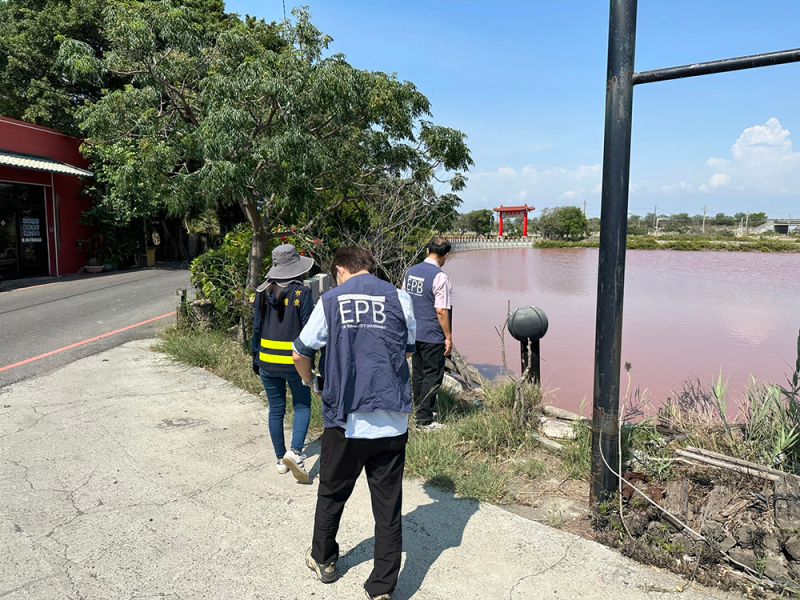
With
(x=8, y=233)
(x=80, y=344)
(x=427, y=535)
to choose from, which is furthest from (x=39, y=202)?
(x=427, y=535)

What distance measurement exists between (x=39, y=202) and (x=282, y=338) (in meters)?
16.7

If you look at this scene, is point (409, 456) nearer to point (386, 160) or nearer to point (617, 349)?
point (617, 349)

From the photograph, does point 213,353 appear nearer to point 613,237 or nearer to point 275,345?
point 275,345

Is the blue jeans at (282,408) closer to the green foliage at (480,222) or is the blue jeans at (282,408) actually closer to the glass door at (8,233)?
the glass door at (8,233)

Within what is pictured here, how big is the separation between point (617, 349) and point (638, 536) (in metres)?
1.08

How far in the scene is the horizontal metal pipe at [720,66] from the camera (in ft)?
9.62

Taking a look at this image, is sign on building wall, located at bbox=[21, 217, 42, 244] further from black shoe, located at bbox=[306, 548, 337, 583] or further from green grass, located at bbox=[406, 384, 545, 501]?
black shoe, located at bbox=[306, 548, 337, 583]

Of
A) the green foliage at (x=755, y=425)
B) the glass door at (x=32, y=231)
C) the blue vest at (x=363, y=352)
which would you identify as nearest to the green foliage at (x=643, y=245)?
the glass door at (x=32, y=231)

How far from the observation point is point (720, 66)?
10.1ft

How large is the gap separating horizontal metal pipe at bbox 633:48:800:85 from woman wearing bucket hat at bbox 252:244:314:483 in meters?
2.49

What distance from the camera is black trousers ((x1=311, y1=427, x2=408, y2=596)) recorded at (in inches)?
111

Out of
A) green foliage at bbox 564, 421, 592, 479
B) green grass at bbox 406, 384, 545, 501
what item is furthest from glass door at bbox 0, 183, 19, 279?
green foliage at bbox 564, 421, 592, 479

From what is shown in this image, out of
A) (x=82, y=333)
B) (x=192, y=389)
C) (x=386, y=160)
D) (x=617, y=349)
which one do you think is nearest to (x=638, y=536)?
(x=617, y=349)

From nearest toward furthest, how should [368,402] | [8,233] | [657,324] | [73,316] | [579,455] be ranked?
[368,402]
[579,455]
[73,316]
[657,324]
[8,233]
